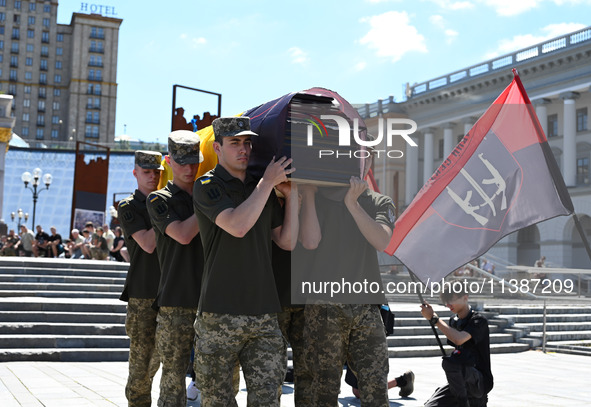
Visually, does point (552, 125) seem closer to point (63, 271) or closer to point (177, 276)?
point (63, 271)

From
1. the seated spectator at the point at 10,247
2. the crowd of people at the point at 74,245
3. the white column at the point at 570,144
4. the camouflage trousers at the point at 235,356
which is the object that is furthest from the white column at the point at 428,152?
the camouflage trousers at the point at 235,356

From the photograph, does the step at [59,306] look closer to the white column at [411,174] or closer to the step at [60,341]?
the step at [60,341]

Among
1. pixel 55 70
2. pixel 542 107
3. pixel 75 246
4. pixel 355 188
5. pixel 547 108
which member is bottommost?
pixel 75 246

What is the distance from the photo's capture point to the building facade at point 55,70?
119938mm

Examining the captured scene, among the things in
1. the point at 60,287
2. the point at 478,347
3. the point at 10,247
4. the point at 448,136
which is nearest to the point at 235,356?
the point at 478,347

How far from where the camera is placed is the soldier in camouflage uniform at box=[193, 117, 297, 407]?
3.68 meters

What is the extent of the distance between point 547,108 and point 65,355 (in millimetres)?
47160

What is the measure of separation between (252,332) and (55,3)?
5183 inches

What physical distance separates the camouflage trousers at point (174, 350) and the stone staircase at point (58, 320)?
21.4 ft

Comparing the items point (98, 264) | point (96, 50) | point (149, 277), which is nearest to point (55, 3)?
point (96, 50)

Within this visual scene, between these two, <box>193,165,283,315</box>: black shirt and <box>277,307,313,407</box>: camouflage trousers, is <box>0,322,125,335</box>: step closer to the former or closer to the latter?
<box>277,307,313,407</box>: camouflage trousers

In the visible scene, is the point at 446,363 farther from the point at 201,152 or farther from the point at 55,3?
the point at 55,3

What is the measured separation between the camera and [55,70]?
4870 inches

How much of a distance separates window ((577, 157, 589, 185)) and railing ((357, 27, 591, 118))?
25.6ft
